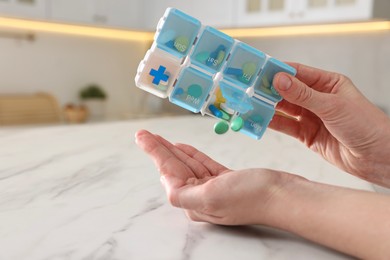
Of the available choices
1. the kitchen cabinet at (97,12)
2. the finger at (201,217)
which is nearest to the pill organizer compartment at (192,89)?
the finger at (201,217)

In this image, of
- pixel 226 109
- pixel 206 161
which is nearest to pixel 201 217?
pixel 206 161

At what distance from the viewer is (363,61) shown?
8.82 ft

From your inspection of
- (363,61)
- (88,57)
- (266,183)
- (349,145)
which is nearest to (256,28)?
(363,61)

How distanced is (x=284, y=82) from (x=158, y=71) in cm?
21

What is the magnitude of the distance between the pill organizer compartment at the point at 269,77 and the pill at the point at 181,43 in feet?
0.47

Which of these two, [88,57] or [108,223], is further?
[88,57]

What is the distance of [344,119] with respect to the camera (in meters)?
0.79

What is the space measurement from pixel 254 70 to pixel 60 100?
101 inches

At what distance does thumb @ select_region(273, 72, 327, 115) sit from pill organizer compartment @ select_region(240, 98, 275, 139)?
0.06 meters

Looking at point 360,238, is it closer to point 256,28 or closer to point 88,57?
point 256,28

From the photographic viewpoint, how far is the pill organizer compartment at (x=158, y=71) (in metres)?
0.74

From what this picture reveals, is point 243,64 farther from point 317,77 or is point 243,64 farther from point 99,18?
point 99,18

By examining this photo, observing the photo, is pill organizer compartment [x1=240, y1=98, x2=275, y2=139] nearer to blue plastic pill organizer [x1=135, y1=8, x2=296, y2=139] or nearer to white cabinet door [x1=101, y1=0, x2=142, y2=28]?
blue plastic pill organizer [x1=135, y1=8, x2=296, y2=139]

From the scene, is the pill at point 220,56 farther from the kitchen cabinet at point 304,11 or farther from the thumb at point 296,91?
the kitchen cabinet at point 304,11
